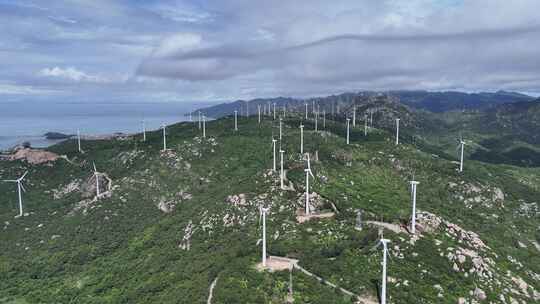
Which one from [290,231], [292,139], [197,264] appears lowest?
[197,264]

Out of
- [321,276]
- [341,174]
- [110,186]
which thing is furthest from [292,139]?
[321,276]

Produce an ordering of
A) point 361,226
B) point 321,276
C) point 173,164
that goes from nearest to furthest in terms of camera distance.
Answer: point 321,276
point 361,226
point 173,164

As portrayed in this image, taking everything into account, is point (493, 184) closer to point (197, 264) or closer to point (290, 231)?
point (290, 231)

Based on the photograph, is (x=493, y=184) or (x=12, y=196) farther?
(x=12, y=196)

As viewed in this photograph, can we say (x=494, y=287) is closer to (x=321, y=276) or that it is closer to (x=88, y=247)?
(x=321, y=276)

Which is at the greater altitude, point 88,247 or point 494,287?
point 494,287

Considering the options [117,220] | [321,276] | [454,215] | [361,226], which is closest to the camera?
[321,276]
